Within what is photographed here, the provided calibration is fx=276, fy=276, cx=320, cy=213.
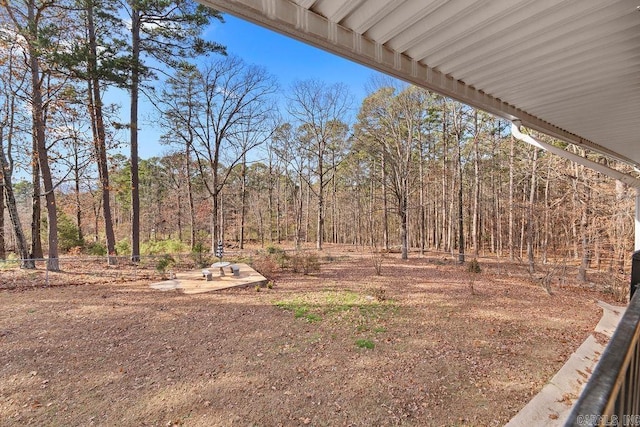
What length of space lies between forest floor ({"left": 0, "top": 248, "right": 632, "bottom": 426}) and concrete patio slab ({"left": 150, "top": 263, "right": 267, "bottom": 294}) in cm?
32

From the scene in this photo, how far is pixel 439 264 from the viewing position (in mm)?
11656

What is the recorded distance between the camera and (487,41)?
2.06m

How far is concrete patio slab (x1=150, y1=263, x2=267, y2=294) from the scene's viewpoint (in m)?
7.07

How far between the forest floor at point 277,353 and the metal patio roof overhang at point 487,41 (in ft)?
10.6

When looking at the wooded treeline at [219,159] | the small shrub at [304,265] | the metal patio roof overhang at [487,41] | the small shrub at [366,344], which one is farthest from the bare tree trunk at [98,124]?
the metal patio roof overhang at [487,41]

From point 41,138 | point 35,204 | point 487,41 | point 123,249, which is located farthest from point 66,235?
point 487,41

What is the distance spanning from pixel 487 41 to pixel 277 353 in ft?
14.2

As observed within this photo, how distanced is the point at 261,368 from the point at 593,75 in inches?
188

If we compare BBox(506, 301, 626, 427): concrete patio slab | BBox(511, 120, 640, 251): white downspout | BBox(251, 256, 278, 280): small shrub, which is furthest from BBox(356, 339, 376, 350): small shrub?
BBox(251, 256, 278, 280): small shrub

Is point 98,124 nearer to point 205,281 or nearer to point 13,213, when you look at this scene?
point 13,213

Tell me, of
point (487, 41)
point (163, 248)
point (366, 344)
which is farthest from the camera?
point (163, 248)

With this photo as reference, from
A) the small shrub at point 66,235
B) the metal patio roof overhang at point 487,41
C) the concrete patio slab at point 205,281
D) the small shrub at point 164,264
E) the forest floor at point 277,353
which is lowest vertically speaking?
the forest floor at point 277,353

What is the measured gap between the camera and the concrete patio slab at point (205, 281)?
7072 mm

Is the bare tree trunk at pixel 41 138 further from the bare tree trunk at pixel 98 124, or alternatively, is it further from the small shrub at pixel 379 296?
the small shrub at pixel 379 296
